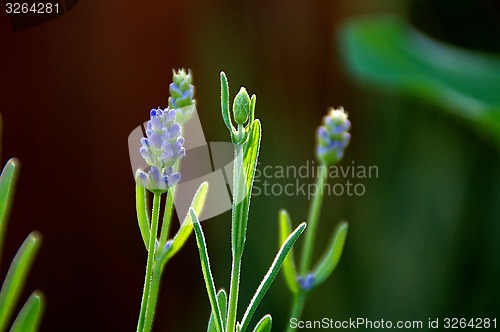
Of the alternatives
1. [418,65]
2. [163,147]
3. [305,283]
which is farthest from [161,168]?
[418,65]

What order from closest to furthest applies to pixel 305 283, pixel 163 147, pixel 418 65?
pixel 163 147 < pixel 305 283 < pixel 418 65

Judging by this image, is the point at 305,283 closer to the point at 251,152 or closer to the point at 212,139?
the point at 251,152

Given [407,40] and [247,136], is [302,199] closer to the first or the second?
[407,40]

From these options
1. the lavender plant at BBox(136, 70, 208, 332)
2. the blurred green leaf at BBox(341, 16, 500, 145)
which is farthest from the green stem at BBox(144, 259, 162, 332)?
the blurred green leaf at BBox(341, 16, 500, 145)

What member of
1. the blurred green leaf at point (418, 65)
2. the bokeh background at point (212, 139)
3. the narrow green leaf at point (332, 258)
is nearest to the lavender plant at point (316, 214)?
the narrow green leaf at point (332, 258)

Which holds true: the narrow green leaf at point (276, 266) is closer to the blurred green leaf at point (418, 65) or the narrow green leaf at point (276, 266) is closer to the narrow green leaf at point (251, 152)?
the narrow green leaf at point (251, 152)

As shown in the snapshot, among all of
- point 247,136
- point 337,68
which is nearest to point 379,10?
point 337,68
